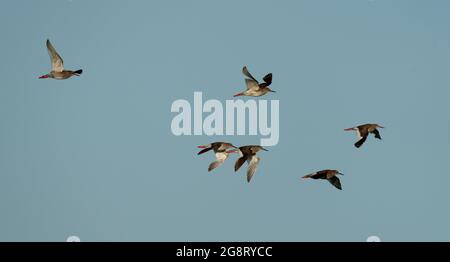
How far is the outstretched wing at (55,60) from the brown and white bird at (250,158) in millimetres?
7751

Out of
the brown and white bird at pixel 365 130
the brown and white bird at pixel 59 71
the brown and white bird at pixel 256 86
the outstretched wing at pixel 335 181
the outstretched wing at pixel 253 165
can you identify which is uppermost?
the brown and white bird at pixel 59 71

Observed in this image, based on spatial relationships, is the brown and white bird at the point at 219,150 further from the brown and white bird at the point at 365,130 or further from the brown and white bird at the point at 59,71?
the brown and white bird at the point at 59,71

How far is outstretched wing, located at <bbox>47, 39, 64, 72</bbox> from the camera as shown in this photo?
132 feet

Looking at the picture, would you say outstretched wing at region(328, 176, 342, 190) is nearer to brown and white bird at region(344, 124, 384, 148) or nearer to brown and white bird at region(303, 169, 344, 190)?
brown and white bird at region(303, 169, 344, 190)

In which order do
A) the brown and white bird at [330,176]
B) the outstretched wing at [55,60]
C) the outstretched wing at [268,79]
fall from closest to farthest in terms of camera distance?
the brown and white bird at [330,176] < the outstretched wing at [55,60] < the outstretched wing at [268,79]

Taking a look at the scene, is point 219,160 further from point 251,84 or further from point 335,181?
point 335,181

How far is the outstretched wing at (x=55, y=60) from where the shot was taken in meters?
40.2

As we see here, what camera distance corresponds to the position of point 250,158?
39812 mm

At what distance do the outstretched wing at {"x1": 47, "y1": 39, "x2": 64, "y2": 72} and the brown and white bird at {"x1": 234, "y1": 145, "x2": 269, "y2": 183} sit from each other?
775 centimetres

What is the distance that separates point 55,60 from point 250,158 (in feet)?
27.8

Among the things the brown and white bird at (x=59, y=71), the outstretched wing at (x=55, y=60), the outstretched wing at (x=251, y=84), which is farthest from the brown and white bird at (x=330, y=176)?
the outstretched wing at (x=55, y=60)

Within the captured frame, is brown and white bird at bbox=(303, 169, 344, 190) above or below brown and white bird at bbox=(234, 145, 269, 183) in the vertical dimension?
below

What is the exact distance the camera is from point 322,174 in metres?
39.6

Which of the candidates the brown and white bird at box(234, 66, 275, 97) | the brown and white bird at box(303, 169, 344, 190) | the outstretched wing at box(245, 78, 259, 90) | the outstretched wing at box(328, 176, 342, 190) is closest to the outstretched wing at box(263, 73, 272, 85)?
the brown and white bird at box(234, 66, 275, 97)
